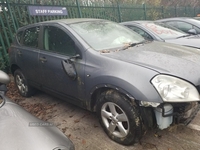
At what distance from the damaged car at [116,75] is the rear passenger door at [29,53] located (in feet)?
0.08

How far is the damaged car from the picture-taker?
2.04 m

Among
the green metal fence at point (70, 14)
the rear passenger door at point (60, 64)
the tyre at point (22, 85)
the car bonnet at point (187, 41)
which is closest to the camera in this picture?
the rear passenger door at point (60, 64)

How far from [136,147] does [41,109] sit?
7.14 feet

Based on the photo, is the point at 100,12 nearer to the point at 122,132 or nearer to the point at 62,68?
the point at 62,68

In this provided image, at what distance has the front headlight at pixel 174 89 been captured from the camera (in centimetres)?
198

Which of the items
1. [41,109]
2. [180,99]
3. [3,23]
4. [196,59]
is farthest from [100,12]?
[180,99]

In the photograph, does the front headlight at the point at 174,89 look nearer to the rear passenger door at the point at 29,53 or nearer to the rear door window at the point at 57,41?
the rear door window at the point at 57,41

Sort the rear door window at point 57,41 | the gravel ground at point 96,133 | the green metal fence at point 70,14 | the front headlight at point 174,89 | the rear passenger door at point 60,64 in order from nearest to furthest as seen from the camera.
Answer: the front headlight at point 174,89
the gravel ground at point 96,133
the rear passenger door at point 60,64
the rear door window at point 57,41
the green metal fence at point 70,14

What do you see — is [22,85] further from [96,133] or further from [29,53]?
[96,133]

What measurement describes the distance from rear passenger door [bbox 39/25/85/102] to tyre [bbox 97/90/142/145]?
46 cm

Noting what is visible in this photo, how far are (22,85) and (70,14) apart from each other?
4.20 metres

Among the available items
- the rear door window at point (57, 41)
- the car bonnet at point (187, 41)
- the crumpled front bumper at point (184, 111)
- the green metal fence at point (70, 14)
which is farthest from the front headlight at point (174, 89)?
the green metal fence at point (70, 14)

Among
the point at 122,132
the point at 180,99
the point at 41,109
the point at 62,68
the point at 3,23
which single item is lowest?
the point at 41,109

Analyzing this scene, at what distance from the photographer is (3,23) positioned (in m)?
5.75
